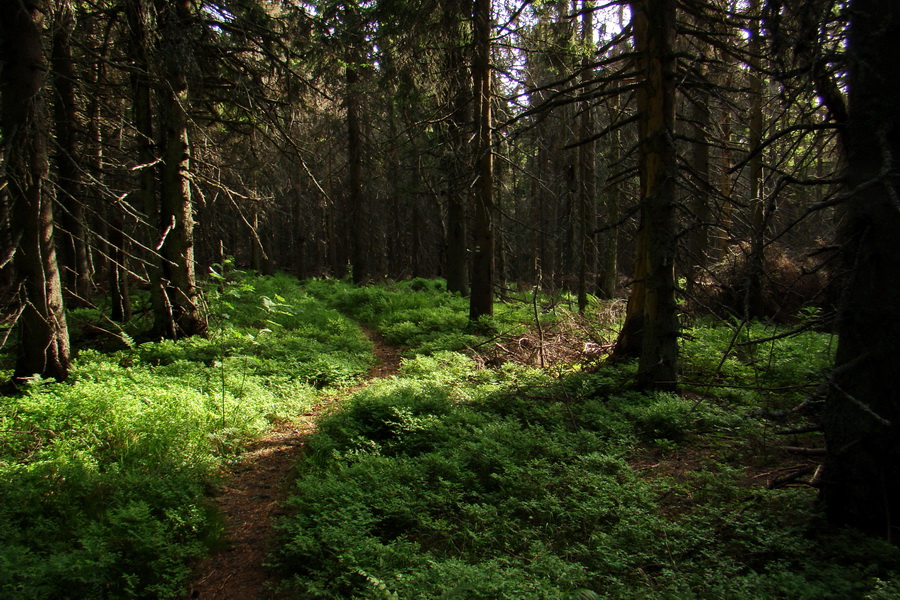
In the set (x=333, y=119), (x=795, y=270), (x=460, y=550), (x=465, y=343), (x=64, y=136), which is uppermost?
(x=333, y=119)

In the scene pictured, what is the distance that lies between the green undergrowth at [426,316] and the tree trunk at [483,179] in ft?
2.24

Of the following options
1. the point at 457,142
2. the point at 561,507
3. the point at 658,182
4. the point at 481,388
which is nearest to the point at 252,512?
the point at 561,507

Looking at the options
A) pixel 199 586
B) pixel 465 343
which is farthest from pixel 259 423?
pixel 465 343

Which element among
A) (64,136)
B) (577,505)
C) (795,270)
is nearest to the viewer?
(577,505)

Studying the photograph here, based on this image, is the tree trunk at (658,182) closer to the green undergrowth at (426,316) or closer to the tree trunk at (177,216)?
the green undergrowth at (426,316)

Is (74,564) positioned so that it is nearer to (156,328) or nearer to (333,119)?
(156,328)

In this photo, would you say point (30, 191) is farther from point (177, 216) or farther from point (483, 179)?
point (483, 179)

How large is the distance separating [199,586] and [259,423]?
2.69m

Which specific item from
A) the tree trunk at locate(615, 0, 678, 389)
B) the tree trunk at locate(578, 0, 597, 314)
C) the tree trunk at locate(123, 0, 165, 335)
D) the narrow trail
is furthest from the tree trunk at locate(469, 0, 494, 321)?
the tree trunk at locate(123, 0, 165, 335)

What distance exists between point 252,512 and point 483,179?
822 cm

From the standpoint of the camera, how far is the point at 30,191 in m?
5.91

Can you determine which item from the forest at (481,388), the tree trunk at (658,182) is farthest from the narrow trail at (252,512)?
the tree trunk at (658,182)

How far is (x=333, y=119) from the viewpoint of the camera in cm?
2127

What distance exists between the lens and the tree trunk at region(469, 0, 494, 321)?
10109mm
